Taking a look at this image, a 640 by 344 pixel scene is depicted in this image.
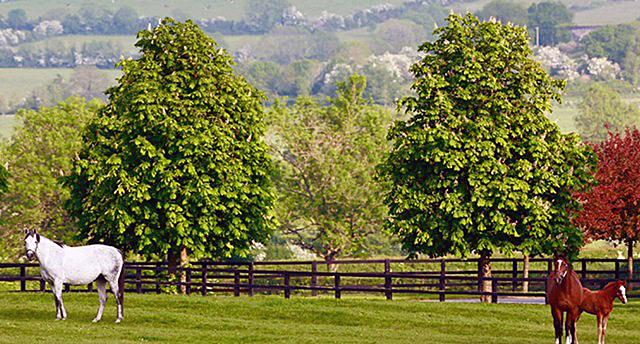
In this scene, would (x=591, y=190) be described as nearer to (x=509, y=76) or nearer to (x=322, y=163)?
(x=509, y=76)

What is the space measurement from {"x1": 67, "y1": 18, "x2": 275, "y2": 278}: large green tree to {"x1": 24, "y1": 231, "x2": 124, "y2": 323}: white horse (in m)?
12.7

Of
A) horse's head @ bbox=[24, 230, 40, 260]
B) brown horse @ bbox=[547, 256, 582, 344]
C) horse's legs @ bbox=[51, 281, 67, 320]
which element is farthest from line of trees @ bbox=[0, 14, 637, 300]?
brown horse @ bbox=[547, 256, 582, 344]

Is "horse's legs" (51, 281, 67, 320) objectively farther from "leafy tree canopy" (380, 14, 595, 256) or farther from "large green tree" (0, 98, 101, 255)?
"large green tree" (0, 98, 101, 255)

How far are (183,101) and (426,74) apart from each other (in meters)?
9.78

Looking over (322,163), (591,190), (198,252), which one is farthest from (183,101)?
(322,163)

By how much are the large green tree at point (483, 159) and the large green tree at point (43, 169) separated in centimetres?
2869

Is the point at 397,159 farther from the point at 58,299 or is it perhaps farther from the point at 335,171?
the point at 335,171

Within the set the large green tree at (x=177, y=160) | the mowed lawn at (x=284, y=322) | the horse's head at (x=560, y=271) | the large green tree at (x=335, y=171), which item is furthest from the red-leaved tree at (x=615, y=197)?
the large green tree at (x=335, y=171)

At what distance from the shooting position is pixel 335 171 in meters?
73.1

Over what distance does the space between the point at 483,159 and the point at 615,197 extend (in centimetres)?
585

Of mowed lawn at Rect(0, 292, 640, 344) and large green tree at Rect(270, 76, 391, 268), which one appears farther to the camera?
large green tree at Rect(270, 76, 391, 268)

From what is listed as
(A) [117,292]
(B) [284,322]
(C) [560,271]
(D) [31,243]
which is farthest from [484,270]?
(C) [560,271]

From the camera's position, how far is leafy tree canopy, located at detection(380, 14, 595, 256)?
1640 inches

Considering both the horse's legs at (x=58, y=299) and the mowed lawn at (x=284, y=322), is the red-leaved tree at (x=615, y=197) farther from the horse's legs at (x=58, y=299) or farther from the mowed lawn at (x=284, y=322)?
the horse's legs at (x=58, y=299)
